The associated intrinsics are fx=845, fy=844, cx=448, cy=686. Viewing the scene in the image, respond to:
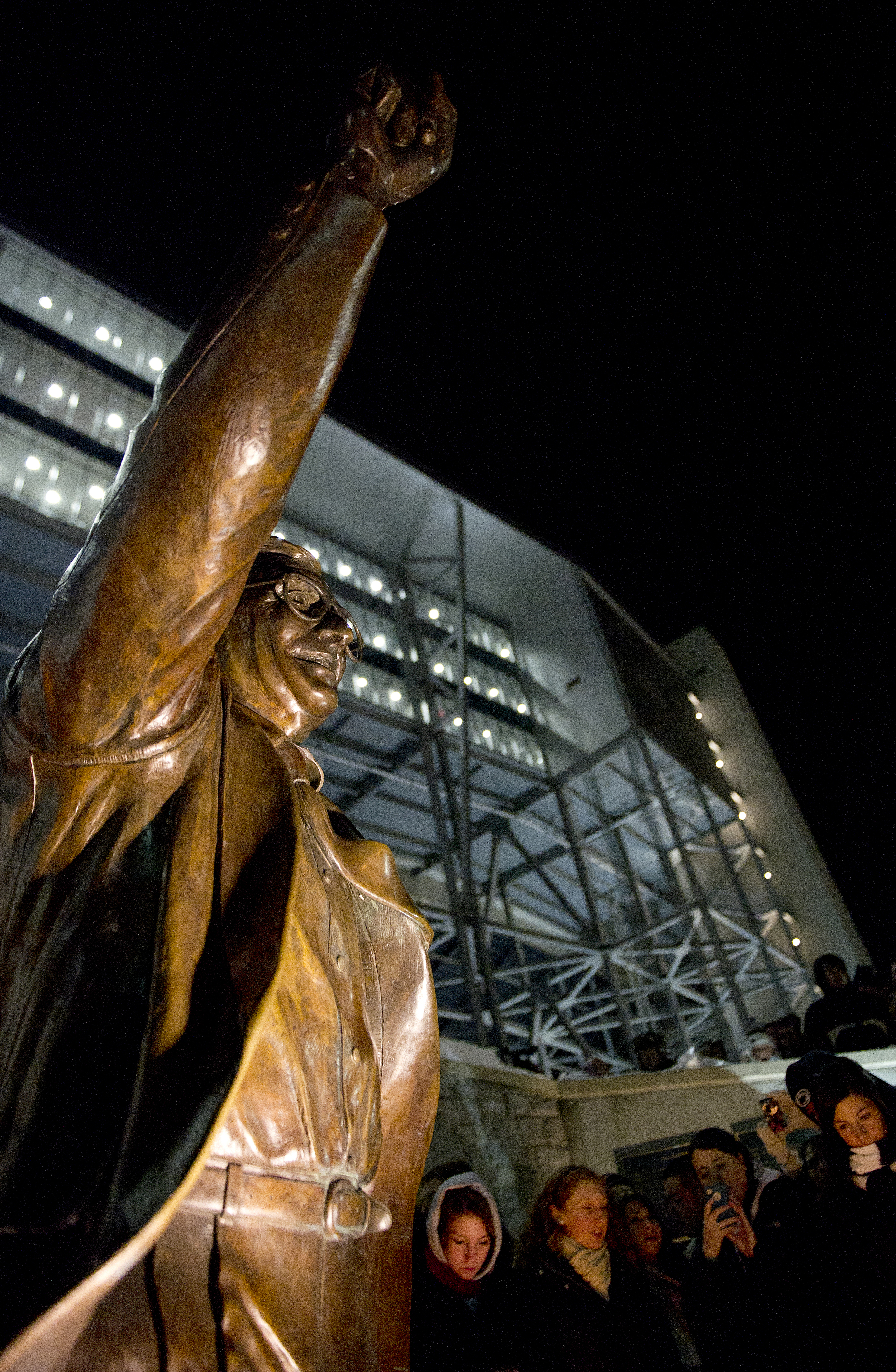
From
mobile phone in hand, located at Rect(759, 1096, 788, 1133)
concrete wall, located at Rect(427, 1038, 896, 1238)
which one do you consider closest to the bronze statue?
mobile phone in hand, located at Rect(759, 1096, 788, 1133)

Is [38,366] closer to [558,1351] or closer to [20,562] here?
[20,562]

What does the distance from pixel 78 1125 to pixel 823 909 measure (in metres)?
22.1

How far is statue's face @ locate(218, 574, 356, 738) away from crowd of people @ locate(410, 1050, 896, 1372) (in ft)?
7.57

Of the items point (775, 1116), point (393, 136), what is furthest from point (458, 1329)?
point (393, 136)

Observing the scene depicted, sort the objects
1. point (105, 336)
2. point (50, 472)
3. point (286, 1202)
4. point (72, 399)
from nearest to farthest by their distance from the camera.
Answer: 1. point (286, 1202)
2. point (50, 472)
3. point (72, 399)
4. point (105, 336)

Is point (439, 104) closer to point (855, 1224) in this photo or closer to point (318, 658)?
point (318, 658)

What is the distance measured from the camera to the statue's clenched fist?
131 centimetres

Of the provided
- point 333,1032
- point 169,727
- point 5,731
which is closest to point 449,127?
point 169,727

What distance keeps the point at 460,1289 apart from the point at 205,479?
10.1ft

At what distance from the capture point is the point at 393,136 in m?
1.37

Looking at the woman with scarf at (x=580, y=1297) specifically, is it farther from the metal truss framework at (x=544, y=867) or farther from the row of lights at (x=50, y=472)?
the row of lights at (x=50, y=472)

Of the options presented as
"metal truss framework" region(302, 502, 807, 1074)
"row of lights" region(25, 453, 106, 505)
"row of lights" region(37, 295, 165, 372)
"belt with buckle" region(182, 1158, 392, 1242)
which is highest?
"row of lights" region(37, 295, 165, 372)

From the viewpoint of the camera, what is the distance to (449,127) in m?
1.42

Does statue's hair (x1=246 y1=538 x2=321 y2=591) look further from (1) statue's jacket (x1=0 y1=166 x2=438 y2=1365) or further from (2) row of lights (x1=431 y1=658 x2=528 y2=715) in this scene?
(2) row of lights (x1=431 y1=658 x2=528 y2=715)
